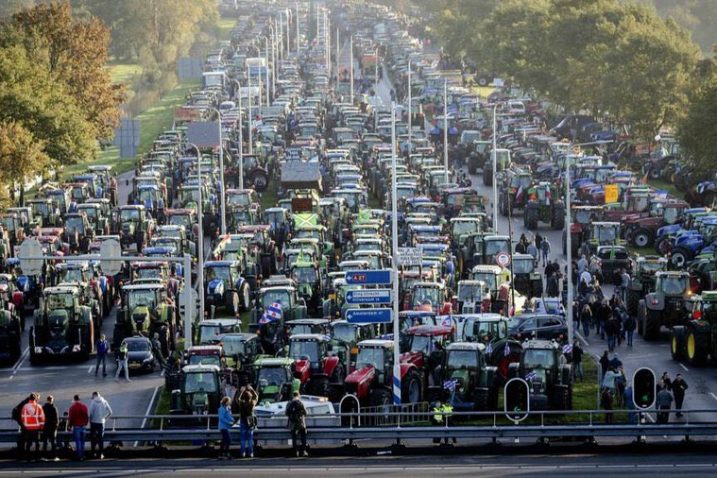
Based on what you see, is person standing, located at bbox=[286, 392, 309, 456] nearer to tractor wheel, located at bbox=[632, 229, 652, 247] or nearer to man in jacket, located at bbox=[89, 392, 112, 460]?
man in jacket, located at bbox=[89, 392, 112, 460]

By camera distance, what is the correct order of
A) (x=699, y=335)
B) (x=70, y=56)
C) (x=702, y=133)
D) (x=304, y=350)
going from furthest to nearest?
(x=70, y=56)
(x=702, y=133)
(x=699, y=335)
(x=304, y=350)

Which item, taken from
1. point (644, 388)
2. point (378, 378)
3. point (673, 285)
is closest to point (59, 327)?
point (378, 378)

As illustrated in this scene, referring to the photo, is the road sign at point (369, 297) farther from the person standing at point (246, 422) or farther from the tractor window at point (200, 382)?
the person standing at point (246, 422)

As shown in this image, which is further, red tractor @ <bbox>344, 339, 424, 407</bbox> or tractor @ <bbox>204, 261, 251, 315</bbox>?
tractor @ <bbox>204, 261, 251, 315</bbox>

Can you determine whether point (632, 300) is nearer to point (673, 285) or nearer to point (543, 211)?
point (673, 285)

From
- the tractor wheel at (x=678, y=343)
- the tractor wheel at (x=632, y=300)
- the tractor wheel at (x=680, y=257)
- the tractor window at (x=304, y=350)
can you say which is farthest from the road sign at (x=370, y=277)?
the tractor wheel at (x=680, y=257)

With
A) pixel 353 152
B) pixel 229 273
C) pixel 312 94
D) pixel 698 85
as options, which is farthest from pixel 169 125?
pixel 229 273

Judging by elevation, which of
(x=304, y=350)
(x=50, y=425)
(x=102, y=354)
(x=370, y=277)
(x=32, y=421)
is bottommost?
(x=102, y=354)

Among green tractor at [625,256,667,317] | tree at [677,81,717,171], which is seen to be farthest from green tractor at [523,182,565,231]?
green tractor at [625,256,667,317]
